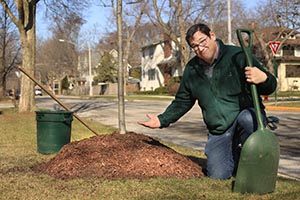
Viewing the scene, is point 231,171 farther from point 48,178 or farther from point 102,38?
point 102,38

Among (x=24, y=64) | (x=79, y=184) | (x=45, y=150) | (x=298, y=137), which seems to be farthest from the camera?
(x=24, y=64)

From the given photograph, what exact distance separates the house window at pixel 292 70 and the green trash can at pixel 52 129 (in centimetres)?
4562

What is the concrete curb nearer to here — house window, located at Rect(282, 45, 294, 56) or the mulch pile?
the mulch pile

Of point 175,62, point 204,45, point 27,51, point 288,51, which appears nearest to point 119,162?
point 204,45

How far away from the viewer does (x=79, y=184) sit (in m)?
5.61

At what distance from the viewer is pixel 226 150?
5656 mm

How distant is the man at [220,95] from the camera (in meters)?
5.29

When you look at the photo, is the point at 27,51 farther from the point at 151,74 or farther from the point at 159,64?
the point at 151,74

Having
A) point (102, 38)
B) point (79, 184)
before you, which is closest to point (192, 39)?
point (79, 184)

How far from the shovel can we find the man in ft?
1.32

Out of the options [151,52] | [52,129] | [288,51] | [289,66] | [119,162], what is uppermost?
[151,52]

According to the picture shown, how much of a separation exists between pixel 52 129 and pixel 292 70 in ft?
151

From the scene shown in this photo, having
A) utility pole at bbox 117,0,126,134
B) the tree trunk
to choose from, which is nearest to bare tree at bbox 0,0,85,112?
the tree trunk

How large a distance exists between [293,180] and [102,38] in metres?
72.5
